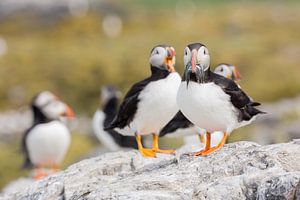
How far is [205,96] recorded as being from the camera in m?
7.55

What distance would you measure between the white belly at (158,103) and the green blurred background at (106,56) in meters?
8.28

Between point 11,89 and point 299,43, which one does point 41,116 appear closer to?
point 11,89

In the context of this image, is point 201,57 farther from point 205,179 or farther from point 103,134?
point 103,134

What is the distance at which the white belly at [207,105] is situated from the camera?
749cm

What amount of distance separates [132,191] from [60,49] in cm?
3467

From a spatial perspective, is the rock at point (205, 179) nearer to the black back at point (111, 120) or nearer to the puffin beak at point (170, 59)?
the puffin beak at point (170, 59)

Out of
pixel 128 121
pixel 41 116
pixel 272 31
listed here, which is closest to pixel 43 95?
pixel 41 116

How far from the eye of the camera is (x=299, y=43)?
143ft

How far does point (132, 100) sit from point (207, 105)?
2.23 meters

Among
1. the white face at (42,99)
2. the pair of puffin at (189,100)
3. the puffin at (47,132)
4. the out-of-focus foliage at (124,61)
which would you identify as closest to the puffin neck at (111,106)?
the puffin at (47,132)

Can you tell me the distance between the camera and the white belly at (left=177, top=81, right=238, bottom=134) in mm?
7488

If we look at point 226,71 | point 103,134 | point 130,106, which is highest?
point 226,71

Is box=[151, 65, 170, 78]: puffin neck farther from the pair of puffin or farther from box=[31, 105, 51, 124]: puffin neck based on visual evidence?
box=[31, 105, 51, 124]: puffin neck

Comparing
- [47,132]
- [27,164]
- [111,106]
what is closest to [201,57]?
[111,106]
